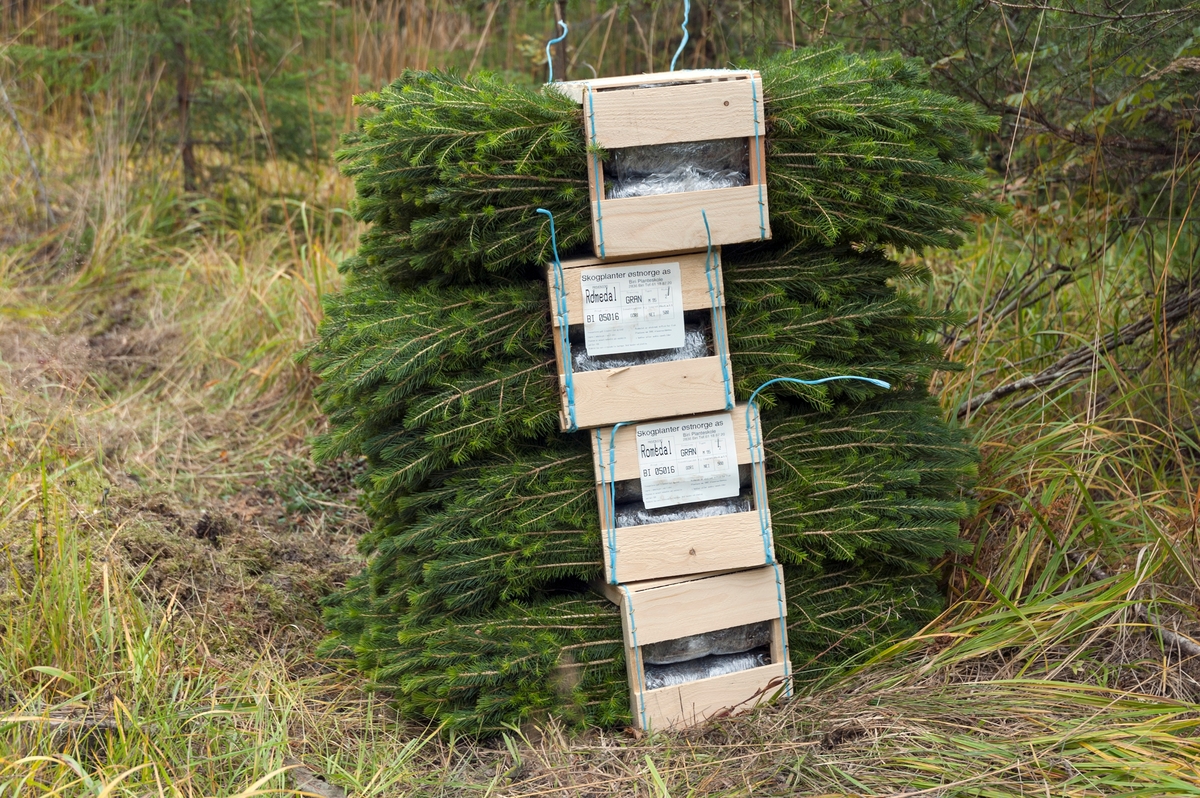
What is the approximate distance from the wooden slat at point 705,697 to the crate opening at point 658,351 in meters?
0.80

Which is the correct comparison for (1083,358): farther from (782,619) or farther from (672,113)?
(672,113)

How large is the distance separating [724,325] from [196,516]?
6.35ft

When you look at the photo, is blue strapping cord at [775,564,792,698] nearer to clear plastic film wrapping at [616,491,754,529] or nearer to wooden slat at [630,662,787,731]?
wooden slat at [630,662,787,731]

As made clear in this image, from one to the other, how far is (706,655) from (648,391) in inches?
27.8

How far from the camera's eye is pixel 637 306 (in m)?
2.52

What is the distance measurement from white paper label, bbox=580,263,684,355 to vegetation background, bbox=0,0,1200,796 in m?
0.95

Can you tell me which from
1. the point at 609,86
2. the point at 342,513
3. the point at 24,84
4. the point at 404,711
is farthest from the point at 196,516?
the point at 24,84

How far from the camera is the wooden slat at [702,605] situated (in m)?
2.49

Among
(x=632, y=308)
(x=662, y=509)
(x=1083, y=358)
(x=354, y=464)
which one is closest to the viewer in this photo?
(x=632, y=308)

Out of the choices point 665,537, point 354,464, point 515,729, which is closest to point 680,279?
point 665,537

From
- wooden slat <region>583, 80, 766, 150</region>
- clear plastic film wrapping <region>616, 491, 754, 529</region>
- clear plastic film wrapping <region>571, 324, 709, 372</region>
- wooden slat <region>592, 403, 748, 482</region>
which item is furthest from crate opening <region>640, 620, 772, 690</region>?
wooden slat <region>583, 80, 766, 150</region>

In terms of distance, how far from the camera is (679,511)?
8.57ft

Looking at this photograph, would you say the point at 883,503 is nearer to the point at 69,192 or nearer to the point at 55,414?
the point at 55,414

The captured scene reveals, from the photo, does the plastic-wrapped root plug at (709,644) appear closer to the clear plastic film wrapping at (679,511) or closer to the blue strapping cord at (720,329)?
the clear plastic film wrapping at (679,511)
